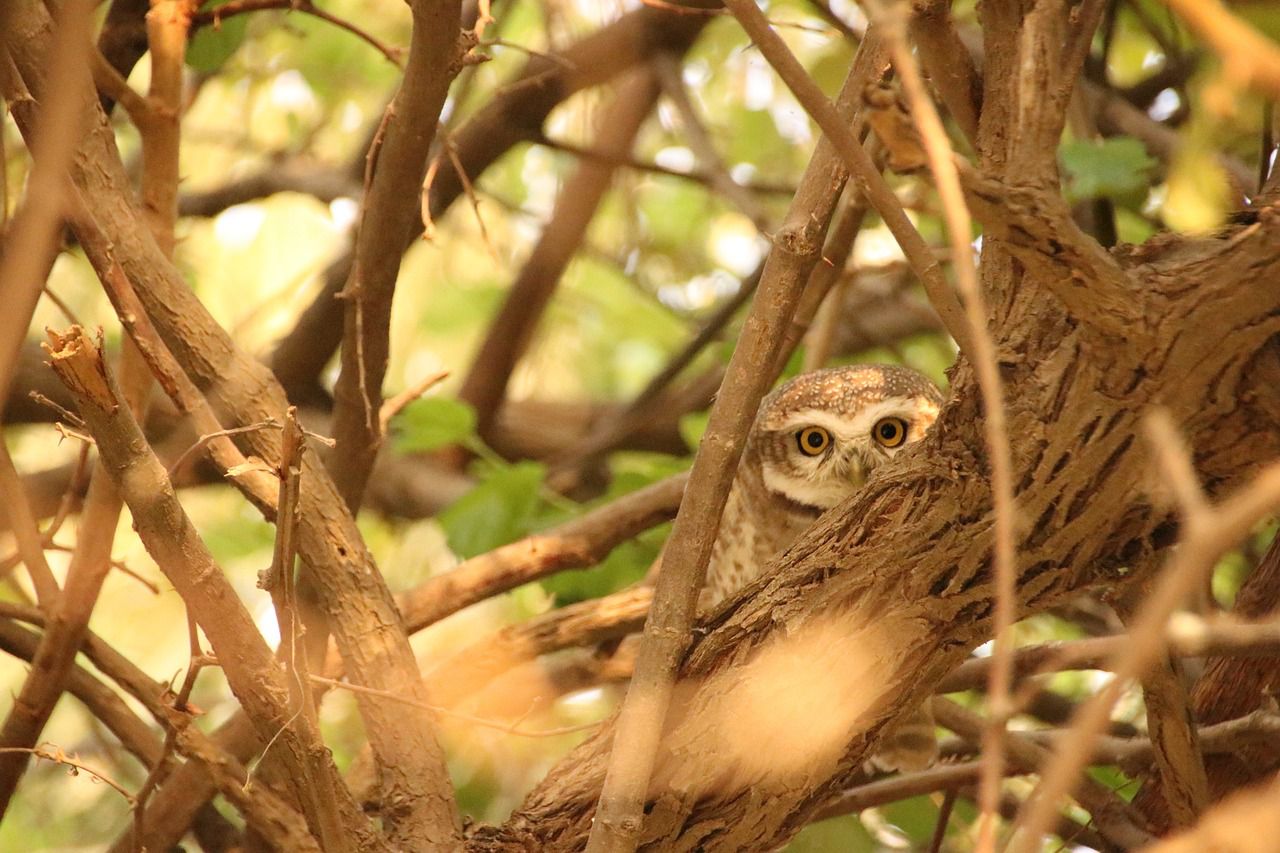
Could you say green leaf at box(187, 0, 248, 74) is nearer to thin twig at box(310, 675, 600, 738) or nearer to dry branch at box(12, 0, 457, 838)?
dry branch at box(12, 0, 457, 838)

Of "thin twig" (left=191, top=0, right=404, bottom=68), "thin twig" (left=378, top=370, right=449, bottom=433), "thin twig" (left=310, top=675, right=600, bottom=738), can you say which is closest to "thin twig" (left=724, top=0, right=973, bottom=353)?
"thin twig" (left=310, top=675, right=600, bottom=738)

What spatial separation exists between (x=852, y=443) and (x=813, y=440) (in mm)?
94

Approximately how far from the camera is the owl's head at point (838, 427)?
8.48 ft

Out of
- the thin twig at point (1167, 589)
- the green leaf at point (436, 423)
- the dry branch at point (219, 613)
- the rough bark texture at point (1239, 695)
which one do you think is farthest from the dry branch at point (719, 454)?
the green leaf at point (436, 423)

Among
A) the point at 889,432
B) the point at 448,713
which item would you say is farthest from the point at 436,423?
the point at 448,713

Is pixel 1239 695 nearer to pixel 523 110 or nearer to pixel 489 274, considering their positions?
pixel 523 110

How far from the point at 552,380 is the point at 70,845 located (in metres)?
2.17

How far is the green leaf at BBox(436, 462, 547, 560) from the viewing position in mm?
2715

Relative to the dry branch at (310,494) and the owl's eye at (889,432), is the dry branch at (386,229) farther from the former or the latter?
the owl's eye at (889,432)

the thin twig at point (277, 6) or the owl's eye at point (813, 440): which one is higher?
the thin twig at point (277, 6)

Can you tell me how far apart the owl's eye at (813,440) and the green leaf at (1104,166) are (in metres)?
0.63

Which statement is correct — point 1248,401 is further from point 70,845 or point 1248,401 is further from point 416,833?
point 70,845

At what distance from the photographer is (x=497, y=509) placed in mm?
2738

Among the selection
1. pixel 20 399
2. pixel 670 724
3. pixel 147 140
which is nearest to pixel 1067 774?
pixel 670 724
